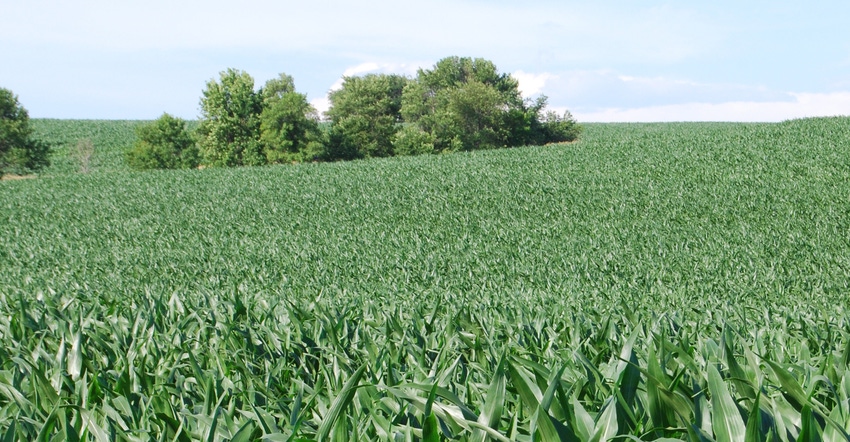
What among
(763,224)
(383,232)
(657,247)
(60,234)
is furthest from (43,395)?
(60,234)

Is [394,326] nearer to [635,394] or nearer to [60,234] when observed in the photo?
[635,394]

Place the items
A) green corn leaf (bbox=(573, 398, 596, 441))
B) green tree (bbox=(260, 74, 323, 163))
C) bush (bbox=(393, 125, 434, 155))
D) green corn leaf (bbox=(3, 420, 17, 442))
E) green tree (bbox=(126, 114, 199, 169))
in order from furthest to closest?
1. bush (bbox=(393, 125, 434, 155))
2. green tree (bbox=(260, 74, 323, 163))
3. green tree (bbox=(126, 114, 199, 169))
4. green corn leaf (bbox=(3, 420, 17, 442))
5. green corn leaf (bbox=(573, 398, 596, 441))

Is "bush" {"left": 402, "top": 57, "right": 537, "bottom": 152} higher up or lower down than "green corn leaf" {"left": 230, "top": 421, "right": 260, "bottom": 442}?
higher up

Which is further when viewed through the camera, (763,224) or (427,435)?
(763,224)

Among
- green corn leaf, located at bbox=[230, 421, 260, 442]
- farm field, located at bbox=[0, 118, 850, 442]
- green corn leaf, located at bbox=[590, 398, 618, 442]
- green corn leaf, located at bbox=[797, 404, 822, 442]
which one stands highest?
green corn leaf, located at bbox=[797, 404, 822, 442]

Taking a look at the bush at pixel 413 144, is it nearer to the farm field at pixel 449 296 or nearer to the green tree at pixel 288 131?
the green tree at pixel 288 131

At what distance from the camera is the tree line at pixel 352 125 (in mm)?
48594

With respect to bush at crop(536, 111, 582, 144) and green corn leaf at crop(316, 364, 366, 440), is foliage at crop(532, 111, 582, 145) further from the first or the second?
green corn leaf at crop(316, 364, 366, 440)

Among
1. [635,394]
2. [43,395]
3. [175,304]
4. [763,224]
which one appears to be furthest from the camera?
[763,224]

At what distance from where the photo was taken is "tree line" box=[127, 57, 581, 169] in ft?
159

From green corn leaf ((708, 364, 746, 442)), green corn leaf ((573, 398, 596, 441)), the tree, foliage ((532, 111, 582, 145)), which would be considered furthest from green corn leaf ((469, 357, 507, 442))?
foliage ((532, 111, 582, 145))

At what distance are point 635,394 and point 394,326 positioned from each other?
1752mm

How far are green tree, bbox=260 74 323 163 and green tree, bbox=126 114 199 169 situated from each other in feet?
19.1

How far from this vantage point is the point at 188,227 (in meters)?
18.4
